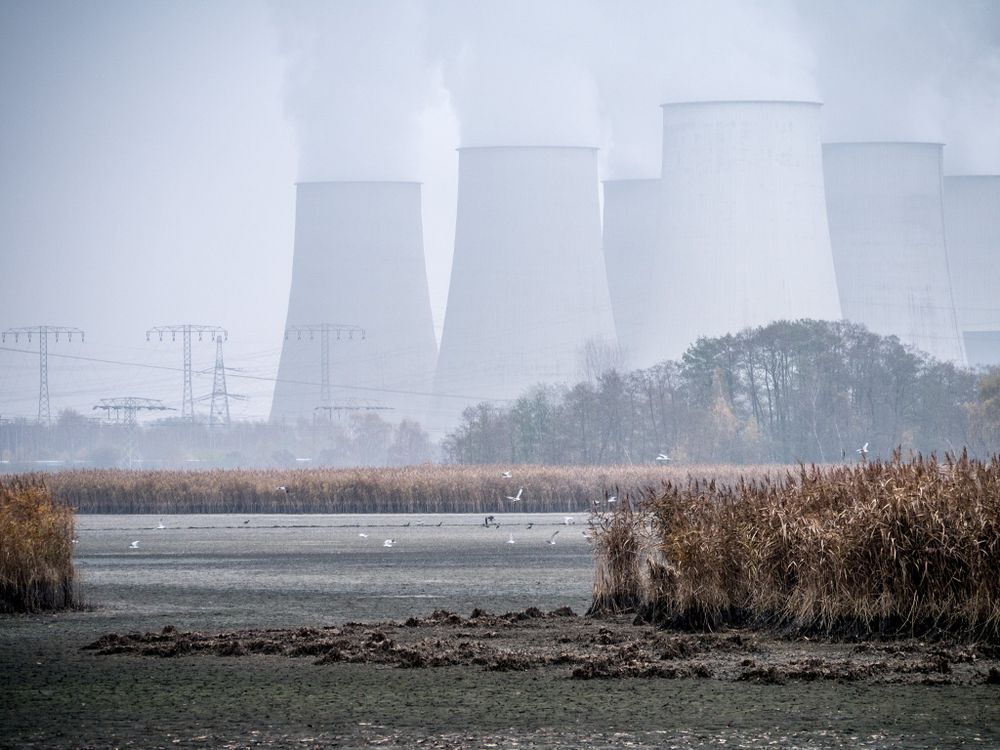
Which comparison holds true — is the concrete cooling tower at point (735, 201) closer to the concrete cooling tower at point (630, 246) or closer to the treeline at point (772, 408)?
the treeline at point (772, 408)

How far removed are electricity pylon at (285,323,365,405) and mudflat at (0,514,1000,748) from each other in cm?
2898

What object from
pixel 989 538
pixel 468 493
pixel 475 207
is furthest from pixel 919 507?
pixel 475 207

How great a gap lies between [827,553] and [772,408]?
33.9 meters

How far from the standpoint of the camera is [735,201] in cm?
3180

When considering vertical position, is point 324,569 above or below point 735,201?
below

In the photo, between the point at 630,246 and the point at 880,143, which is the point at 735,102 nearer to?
the point at 880,143

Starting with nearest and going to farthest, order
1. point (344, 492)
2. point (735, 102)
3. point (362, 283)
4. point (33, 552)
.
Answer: point (33, 552)
point (344, 492)
point (735, 102)
point (362, 283)

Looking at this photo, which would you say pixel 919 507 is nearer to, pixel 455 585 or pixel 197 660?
pixel 197 660

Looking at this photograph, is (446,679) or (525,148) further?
(525,148)

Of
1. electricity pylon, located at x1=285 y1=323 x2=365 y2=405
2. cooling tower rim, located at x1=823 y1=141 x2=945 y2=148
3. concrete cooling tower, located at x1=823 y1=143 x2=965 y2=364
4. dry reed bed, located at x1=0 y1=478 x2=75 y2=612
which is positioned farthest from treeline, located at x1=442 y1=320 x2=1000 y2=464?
dry reed bed, located at x1=0 y1=478 x2=75 y2=612

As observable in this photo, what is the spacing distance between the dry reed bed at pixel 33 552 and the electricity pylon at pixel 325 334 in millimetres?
30109

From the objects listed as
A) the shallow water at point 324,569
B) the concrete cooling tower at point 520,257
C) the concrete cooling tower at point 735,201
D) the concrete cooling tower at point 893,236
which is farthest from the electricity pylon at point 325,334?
the shallow water at point 324,569

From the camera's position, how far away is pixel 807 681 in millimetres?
6703

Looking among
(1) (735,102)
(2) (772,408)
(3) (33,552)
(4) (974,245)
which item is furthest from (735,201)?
(3) (33,552)
